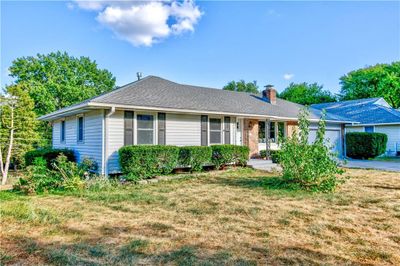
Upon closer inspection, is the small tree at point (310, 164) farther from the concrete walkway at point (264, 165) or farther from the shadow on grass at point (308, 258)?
the shadow on grass at point (308, 258)

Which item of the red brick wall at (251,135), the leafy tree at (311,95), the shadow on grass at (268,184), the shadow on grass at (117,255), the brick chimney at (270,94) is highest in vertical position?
the leafy tree at (311,95)

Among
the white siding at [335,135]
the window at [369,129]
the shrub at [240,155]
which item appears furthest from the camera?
the window at [369,129]

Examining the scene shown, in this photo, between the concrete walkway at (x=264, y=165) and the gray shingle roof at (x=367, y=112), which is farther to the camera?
the gray shingle roof at (x=367, y=112)

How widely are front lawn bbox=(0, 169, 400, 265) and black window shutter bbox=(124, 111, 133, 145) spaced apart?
Result: 8.94ft

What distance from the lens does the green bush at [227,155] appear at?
11273 mm

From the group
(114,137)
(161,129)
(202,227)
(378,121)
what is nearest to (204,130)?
(161,129)

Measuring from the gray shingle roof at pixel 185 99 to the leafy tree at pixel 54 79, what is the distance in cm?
1672

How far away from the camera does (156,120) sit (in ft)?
34.5

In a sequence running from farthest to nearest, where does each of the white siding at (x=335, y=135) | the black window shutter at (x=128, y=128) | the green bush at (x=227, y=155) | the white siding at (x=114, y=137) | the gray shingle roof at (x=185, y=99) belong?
the white siding at (x=335, y=135), the green bush at (x=227, y=155), the gray shingle roof at (x=185, y=99), the black window shutter at (x=128, y=128), the white siding at (x=114, y=137)

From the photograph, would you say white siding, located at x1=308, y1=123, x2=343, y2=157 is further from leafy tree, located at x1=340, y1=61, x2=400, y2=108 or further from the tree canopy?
the tree canopy

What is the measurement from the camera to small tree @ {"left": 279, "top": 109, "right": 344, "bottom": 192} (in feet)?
24.4

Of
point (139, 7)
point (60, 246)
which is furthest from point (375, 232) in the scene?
point (139, 7)

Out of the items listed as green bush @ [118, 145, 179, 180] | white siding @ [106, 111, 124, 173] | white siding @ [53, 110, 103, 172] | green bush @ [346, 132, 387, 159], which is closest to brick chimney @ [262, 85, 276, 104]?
green bush @ [346, 132, 387, 159]

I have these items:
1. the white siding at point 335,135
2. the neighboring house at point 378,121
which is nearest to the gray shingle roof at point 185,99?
the white siding at point 335,135
